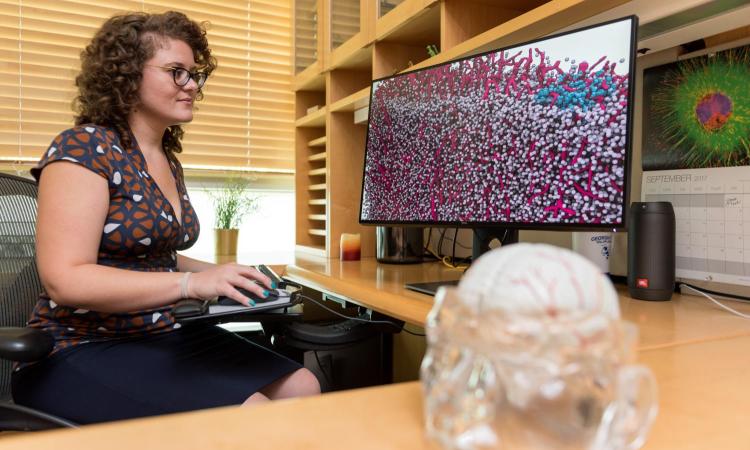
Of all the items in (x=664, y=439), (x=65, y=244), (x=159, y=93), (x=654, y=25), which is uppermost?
(x=654, y=25)

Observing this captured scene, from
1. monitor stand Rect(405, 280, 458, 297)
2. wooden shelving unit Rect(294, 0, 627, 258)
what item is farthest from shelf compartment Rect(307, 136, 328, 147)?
monitor stand Rect(405, 280, 458, 297)

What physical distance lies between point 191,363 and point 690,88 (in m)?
1.18

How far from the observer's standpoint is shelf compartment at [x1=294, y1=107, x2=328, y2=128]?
241 cm

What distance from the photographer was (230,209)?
2.62m

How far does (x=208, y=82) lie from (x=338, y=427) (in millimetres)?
2499

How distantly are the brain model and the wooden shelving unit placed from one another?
856 mm

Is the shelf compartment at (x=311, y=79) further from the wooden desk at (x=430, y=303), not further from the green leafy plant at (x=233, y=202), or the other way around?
the wooden desk at (x=430, y=303)

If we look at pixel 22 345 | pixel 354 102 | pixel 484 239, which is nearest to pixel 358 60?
pixel 354 102

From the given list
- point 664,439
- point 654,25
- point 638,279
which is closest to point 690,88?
point 654,25

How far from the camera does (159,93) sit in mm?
1267

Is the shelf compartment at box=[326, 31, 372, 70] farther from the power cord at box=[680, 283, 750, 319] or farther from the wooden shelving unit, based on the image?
the power cord at box=[680, 283, 750, 319]

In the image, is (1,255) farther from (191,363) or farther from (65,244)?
(191,363)

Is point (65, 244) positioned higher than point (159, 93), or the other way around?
point (159, 93)

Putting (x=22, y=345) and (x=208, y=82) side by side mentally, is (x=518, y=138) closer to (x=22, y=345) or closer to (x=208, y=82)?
(x=22, y=345)
